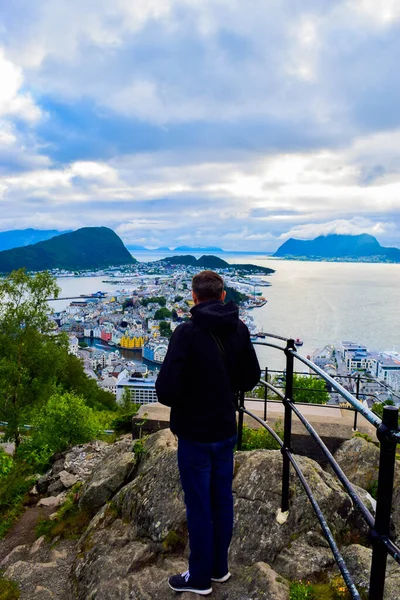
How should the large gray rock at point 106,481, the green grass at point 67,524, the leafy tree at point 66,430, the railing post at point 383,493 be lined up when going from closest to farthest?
the railing post at point 383,493 → the green grass at point 67,524 → the large gray rock at point 106,481 → the leafy tree at point 66,430

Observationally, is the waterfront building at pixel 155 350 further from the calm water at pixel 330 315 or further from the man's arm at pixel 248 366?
the man's arm at pixel 248 366

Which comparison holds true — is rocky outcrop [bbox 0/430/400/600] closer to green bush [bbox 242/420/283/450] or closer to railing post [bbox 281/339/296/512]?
railing post [bbox 281/339/296/512]

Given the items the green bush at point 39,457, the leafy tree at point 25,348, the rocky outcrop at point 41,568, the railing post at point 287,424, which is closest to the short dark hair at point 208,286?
the railing post at point 287,424

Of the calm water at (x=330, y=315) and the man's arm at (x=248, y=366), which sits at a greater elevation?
the man's arm at (x=248, y=366)

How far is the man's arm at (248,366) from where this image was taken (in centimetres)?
254

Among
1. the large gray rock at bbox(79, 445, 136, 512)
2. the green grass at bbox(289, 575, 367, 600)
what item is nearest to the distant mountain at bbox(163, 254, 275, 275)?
the large gray rock at bbox(79, 445, 136, 512)

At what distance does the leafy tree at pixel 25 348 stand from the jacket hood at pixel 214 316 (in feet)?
38.1

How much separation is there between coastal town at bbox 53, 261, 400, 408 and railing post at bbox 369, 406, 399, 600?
25321 mm

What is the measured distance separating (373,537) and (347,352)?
139 ft

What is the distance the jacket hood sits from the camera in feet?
7.75

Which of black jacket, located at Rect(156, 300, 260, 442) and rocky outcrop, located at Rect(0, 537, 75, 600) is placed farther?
rocky outcrop, located at Rect(0, 537, 75, 600)

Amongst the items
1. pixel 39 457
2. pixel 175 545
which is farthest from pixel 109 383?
pixel 175 545

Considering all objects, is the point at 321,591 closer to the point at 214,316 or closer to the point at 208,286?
the point at 214,316

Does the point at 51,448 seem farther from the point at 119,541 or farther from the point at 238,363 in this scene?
the point at 238,363
